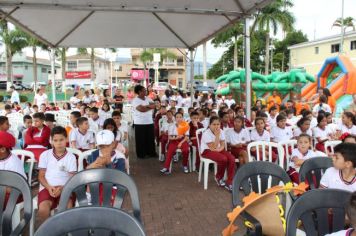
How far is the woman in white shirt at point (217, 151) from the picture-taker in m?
5.84

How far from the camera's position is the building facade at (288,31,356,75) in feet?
107

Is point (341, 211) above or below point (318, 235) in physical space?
above

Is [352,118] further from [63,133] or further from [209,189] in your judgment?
[63,133]

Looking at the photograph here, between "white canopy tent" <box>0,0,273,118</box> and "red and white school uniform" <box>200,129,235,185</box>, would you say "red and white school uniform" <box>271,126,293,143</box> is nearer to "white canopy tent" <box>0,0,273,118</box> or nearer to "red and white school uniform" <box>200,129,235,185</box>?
"red and white school uniform" <box>200,129,235,185</box>

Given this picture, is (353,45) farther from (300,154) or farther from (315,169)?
(315,169)

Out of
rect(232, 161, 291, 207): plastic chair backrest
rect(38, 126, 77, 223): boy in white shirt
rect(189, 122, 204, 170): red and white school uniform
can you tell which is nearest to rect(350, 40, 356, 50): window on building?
rect(189, 122, 204, 170): red and white school uniform

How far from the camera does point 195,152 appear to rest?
7082mm

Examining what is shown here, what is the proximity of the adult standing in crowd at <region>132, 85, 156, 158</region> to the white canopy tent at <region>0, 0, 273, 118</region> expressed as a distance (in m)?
1.76

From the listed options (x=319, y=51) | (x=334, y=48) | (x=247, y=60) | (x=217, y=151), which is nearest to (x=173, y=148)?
(x=217, y=151)

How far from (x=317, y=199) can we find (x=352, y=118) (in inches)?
181

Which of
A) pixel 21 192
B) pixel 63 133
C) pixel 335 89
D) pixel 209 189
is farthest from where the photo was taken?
pixel 335 89

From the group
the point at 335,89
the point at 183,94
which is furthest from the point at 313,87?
the point at 183,94

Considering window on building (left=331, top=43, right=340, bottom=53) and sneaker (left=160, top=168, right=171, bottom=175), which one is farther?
window on building (left=331, top=43, right=340, bottom=53)

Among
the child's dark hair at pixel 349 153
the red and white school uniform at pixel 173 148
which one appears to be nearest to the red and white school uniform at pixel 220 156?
the red and white school uniform at pixel 173 148
